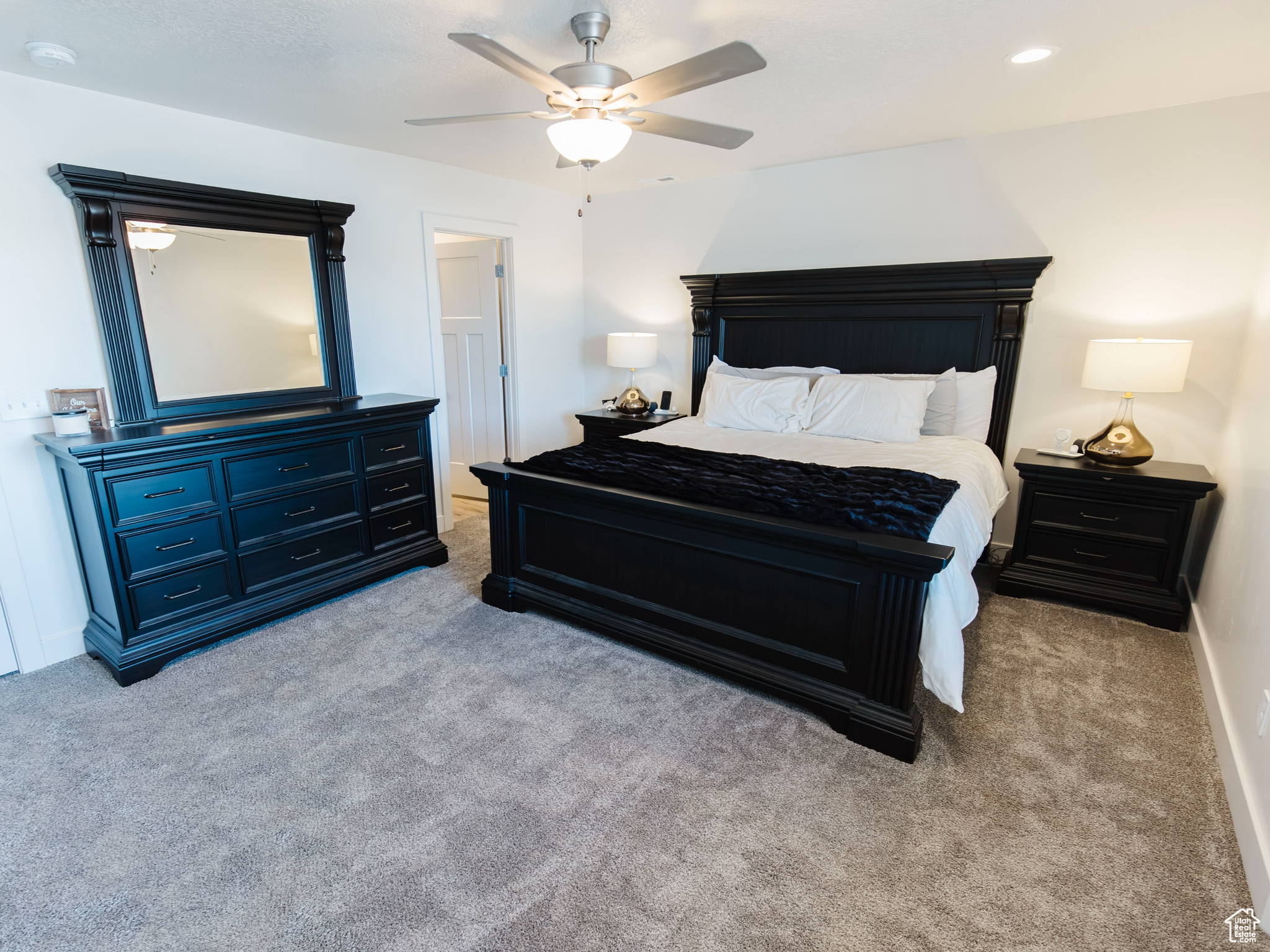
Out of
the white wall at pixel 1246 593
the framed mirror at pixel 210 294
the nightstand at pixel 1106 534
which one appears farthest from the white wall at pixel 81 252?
the white wall at pixel 1246 593

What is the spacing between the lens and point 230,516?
9.20 ft

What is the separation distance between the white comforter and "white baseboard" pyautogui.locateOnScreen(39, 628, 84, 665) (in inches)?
113

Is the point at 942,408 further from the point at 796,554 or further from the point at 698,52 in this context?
the point at 698,52

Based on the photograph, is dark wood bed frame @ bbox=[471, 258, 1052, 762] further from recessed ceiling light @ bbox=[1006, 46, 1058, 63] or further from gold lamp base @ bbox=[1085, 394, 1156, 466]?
recessed ceiling light @ bbox=[1006, 46, 1058, 63]

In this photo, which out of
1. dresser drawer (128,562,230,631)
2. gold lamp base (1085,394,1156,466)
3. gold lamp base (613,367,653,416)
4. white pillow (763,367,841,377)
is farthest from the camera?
gold lamp base (613,367,653,416)

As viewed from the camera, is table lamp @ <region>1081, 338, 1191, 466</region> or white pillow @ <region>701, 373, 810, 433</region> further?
white pillow @ <region>701, 373, 810, 433</region>

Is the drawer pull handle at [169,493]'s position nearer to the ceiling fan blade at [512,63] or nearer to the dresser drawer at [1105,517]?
the ceiling fan blade at [512,63]

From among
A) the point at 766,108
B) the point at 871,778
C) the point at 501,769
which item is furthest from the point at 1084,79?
the point at 501,769

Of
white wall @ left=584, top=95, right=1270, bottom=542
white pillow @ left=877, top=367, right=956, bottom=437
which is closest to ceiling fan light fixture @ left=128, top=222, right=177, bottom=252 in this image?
white wall @ left=584, top=95, right=1270, bottom=542

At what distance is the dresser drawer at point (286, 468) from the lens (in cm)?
281

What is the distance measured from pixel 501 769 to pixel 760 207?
3.76 m

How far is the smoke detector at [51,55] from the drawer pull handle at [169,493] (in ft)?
5.38

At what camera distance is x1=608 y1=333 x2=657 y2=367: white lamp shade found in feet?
14.8

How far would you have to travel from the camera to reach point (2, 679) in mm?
2559
